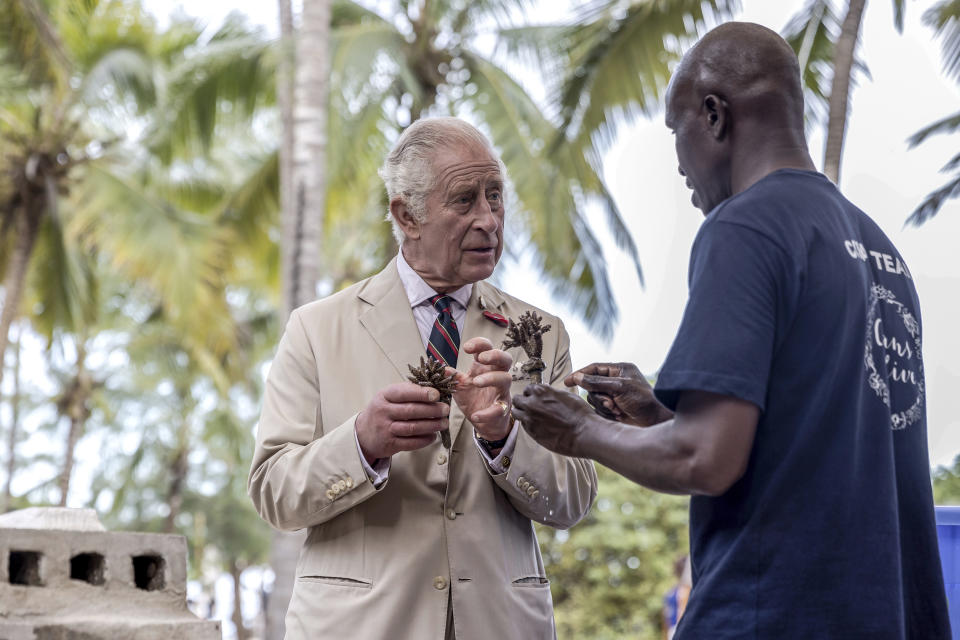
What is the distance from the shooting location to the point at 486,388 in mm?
2756

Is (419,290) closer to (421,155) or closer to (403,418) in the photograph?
(421,155)

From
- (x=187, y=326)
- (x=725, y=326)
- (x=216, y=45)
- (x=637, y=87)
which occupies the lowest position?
(x=725, y=326)

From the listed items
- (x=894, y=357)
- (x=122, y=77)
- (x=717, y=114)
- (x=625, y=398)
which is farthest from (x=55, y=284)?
(x=894, y=357)

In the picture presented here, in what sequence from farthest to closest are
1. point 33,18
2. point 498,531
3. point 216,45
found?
point 216,45
point 33,18
point 498,531

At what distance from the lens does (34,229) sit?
17062 mm

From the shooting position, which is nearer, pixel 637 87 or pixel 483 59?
pixel 637 87

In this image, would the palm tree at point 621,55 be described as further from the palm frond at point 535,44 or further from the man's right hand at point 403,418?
the man's right hand at point 403,418

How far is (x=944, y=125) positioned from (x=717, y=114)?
8921 mm

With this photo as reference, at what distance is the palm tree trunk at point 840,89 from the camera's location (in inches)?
266

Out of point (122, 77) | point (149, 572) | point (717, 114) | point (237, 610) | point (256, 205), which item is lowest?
point (237, 610)

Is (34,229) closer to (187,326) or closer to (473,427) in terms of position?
(187,326)

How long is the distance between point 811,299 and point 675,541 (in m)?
20.3

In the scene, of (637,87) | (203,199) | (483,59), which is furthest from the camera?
(203,199)

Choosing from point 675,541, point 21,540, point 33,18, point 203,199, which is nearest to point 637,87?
point 33,18
